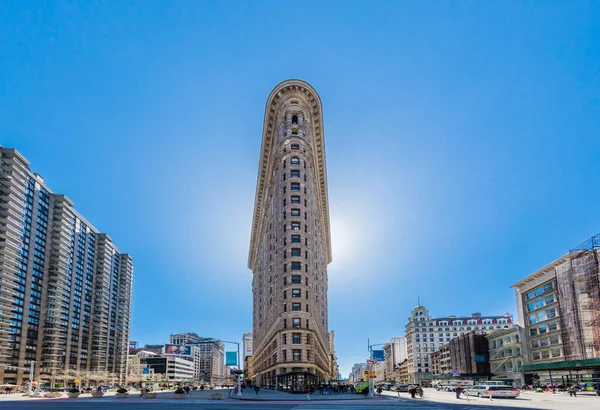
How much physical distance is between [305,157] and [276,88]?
2068 cm

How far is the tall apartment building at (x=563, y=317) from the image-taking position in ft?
249

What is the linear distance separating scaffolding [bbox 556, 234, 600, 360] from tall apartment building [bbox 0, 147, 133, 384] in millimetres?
116784

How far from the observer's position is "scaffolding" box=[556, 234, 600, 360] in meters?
75.4

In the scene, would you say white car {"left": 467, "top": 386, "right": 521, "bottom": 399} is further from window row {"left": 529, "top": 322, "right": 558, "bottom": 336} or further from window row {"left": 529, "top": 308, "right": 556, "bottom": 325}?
window row {"left": 529, "top": 308, "right": 556, "bottom": 325}

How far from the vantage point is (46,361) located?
139m

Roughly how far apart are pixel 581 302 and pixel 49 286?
5401 inches

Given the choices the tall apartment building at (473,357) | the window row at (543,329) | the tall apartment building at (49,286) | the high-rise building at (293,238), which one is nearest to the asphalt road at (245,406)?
the high-rise building at (293,238)

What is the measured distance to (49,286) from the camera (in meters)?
144

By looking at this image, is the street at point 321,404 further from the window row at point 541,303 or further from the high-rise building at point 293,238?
the window row at point 541,303

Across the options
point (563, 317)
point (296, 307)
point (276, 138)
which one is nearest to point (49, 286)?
point (276, 138)

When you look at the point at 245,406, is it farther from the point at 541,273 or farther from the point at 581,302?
the point at 541,273

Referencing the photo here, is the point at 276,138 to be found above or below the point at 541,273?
above

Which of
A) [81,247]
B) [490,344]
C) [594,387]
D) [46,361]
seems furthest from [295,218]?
[81,247]

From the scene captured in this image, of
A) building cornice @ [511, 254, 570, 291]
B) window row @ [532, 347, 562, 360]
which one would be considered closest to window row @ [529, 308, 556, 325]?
window row @ [532, 347, 562, 360]
